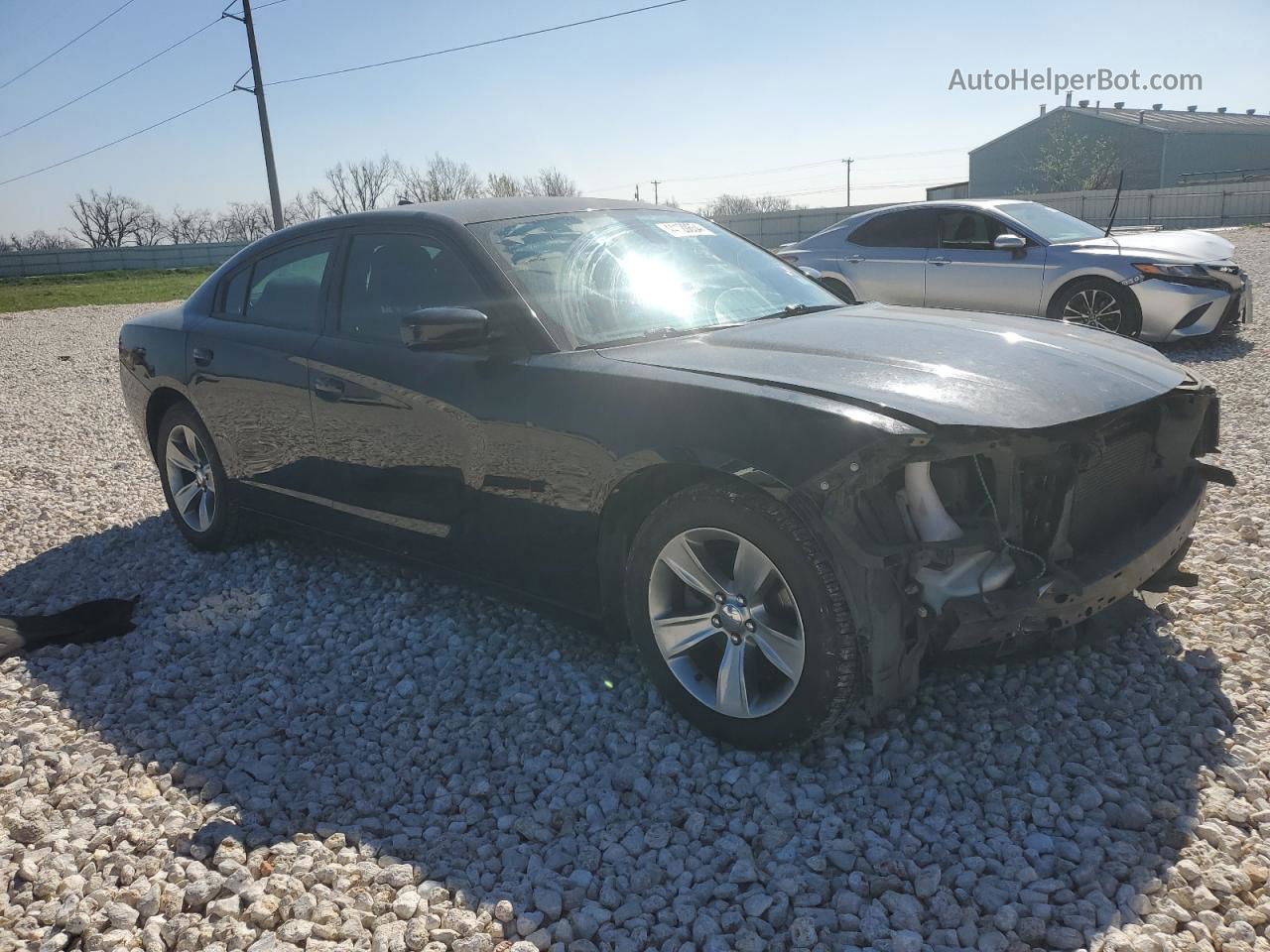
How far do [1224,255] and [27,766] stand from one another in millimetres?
10139

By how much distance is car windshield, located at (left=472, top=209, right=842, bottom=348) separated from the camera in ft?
11.5

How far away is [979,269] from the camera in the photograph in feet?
31.7

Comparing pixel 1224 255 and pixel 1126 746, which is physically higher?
pixel 1224 255

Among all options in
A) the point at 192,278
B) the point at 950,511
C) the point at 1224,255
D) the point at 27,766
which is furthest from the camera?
the point at 192,278

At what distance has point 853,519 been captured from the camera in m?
2.54

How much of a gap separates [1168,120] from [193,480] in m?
73.6

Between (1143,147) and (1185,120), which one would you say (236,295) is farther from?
(1185,120)

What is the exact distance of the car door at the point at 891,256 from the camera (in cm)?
1012

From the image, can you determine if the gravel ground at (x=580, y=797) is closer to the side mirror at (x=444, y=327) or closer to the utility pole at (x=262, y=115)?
the side mirror at (x=444, y=327)

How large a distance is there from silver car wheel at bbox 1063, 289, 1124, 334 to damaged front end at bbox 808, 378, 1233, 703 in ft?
22.5

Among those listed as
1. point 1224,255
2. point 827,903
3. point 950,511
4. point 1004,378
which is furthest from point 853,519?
point 1224,255

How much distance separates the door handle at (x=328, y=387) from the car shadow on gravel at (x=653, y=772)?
0.85 m

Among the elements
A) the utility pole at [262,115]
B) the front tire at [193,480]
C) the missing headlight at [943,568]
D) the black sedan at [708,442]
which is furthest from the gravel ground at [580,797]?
the utility pole at [262,115]

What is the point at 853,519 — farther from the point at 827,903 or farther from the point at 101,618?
the point at 101,618
